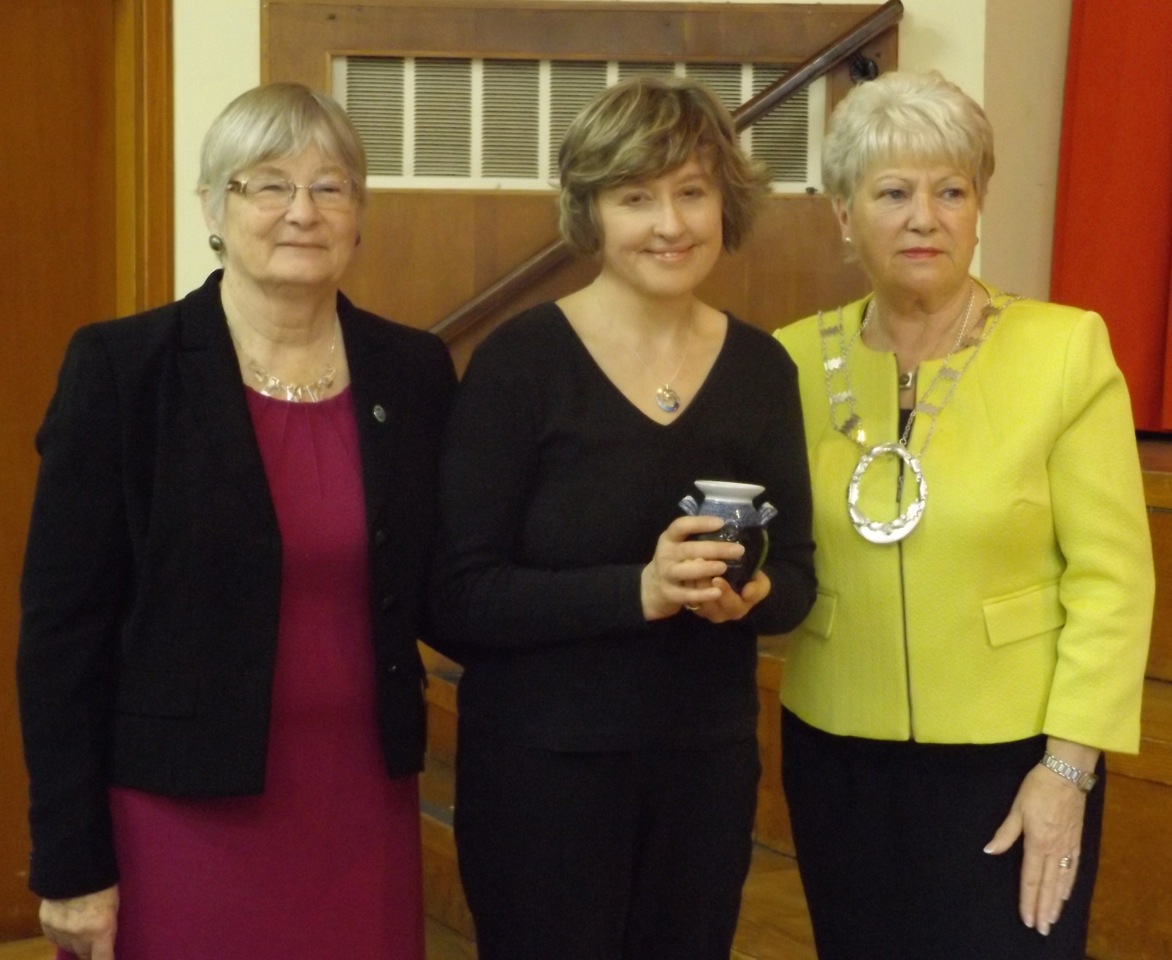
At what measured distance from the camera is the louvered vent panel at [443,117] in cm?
382

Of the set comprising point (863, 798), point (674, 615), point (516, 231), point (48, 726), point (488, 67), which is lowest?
point (863, 798)

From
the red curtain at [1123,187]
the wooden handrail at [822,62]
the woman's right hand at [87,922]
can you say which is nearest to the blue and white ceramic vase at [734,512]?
the woman's right hand at [87,922]

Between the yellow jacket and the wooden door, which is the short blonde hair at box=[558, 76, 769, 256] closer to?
the yellow jacket

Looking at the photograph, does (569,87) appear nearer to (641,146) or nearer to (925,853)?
(641,146)

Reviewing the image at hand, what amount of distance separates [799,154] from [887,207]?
2.15 metres

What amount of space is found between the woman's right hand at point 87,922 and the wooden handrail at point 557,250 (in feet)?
7.35

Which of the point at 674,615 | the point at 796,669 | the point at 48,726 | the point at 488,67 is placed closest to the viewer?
the point at 48,726

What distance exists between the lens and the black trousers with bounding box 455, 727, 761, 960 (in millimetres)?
1684

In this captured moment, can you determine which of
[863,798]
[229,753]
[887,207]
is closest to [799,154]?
[887,207]

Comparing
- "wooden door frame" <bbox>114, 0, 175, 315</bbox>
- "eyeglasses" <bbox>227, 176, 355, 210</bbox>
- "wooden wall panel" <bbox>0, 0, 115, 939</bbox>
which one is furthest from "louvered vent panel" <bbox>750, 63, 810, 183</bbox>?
"eyeglasses" <bbox>227, 176, 355, 210</bbox>

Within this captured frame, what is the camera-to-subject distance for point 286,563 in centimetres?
167

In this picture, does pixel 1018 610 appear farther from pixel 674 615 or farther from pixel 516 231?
pixel 516 231

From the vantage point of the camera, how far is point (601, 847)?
1.69m

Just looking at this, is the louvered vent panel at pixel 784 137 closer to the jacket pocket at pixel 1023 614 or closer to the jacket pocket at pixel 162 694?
the jacket pocket at pixel 1023 614
